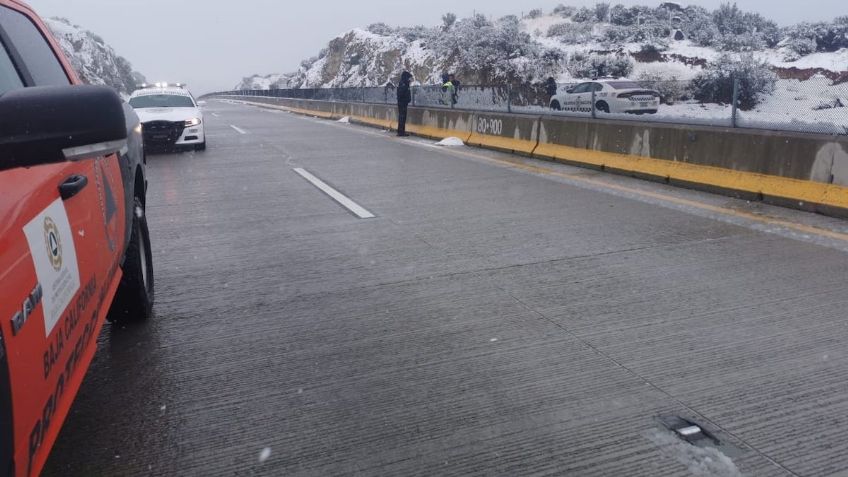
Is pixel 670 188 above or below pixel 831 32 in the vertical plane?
below

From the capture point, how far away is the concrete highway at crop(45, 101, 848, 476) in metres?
3.13

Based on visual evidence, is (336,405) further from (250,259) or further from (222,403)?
(250,259)

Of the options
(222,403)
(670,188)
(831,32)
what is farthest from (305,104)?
(222,403)

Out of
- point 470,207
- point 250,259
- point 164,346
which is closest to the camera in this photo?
point 164,346

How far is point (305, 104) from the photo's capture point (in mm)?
42938

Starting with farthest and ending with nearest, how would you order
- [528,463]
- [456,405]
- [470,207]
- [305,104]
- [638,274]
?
[305,104], [470,207], [638,274], [456,405], [528,463]

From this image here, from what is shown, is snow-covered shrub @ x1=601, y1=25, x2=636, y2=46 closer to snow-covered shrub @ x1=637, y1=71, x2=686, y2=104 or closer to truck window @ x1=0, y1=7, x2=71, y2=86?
snow-covered shrub @ x1=637, y1=71, x2=686, y2=104

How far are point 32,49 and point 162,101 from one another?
16285mm

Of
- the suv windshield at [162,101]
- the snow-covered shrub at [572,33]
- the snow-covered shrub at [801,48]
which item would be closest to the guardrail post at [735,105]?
the suv windshield at [162,101]

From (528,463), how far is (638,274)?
124 inches

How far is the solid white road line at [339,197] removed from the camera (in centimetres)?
875

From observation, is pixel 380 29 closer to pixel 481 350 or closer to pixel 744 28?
pixel 744 28

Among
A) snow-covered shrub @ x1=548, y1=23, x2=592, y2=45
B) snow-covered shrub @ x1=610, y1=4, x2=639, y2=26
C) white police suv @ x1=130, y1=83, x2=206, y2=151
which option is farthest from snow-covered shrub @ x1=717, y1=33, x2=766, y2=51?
white police suv @ x1=130, y1=83, x2=206, y2=151

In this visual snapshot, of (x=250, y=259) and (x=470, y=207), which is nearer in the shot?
(x=250, y=259)
